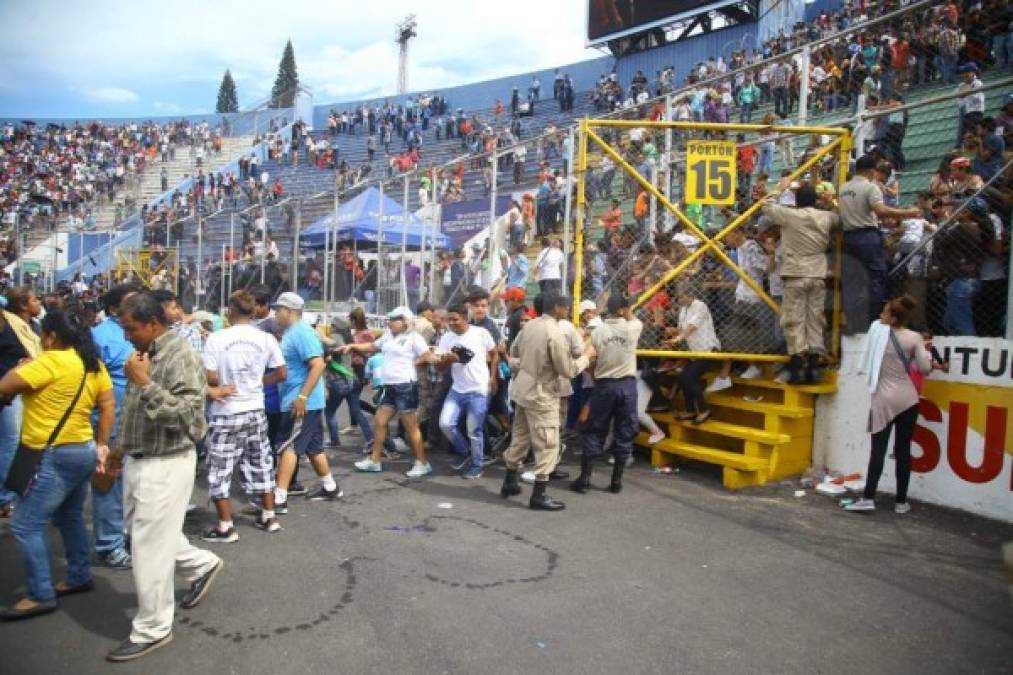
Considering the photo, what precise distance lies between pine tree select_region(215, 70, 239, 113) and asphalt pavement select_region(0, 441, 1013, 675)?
86.1 meters

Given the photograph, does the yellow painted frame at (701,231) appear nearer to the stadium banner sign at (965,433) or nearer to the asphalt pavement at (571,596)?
the stadium banner sign at (965,433)

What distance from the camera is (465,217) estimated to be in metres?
10.6

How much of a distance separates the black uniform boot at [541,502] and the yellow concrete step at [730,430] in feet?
6.80

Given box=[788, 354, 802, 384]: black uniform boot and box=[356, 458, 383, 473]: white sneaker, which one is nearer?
box=[788, 354, 802, 384]: black uniform boot

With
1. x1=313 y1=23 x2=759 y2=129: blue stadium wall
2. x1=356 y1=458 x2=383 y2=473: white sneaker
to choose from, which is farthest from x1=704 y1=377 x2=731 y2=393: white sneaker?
x1=313 y1=23 x2=759 y2=129: blue stadium wall

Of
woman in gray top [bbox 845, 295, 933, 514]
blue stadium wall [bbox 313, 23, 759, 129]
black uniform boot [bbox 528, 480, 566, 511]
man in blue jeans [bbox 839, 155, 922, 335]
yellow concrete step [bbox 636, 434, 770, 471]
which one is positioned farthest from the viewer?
blue stadium wall [bbox 313, 23, 759, 129]

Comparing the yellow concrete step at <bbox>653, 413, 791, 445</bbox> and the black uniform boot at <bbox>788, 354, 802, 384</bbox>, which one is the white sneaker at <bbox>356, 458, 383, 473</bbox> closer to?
the yellow concrete step at <bbox>653, 413, 791, 445</bbox>

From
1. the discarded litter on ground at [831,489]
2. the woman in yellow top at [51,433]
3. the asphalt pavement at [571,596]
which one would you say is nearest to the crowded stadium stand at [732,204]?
the discarded litter on ground at [831,489]

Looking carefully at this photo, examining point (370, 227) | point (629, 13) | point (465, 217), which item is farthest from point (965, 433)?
point (629, 13)

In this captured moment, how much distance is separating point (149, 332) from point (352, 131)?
37769mm

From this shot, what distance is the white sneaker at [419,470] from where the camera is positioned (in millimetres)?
7291

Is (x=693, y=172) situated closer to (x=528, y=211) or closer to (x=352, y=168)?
(x=528, y=211)

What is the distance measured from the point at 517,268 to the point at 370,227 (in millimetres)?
4940

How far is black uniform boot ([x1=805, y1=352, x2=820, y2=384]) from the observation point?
6.93m
